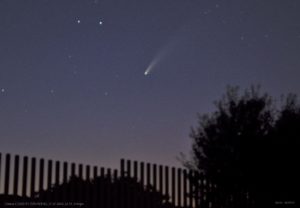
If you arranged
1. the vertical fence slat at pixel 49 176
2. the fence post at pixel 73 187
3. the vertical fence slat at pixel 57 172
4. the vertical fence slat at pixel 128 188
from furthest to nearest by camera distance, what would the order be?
the vertical fence slat at pixel 128 188 → the fence post at pixel 73 187 → the vertical fence slat at pixel 57 172 → the vertical fence slat at pixel 49 176

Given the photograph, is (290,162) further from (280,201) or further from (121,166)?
(121,166)

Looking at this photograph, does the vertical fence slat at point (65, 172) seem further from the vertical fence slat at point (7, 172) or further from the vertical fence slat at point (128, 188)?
the vertical fence slat at point (128, 188)

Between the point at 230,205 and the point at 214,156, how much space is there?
436 cm

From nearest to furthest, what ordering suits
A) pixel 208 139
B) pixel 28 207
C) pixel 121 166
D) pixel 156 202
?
pixel 28 207 < pixel 121 166 < pixel 156 202 < pixel 208 139

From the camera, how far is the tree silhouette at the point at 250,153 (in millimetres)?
16672

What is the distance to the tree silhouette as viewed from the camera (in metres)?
16.7

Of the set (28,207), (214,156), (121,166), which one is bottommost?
(28,207)

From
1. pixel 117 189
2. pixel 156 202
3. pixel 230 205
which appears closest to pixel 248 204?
pixel 230 205

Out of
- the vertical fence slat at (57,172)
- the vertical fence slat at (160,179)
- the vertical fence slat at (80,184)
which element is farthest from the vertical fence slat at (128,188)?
the vertical fence slat at (57,172)

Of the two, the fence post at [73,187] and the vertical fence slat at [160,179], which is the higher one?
the vertical fence slat at [160,179]

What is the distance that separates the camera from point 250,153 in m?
19.7

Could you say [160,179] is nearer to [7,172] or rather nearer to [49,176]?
[49,176]

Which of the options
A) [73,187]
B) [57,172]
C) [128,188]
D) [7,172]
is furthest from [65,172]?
[128,188]

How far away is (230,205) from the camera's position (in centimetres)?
1602
